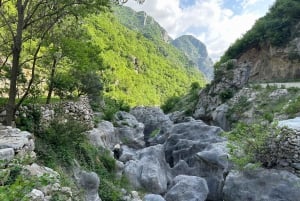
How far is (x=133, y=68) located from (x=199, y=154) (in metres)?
96.8

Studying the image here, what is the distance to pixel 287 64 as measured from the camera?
110 ft

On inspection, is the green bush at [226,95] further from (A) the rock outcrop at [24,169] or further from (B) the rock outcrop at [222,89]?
(A) the rock outcrop at [24,169]

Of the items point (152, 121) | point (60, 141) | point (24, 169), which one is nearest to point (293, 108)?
point (60, 141)

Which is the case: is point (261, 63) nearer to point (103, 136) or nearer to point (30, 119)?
point (103, 136)

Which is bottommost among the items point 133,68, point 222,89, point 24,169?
point 24,169

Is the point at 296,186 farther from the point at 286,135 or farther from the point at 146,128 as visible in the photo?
the point at 146,128

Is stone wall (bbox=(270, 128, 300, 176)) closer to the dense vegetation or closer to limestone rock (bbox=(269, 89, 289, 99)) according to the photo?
limestone rock (bbox=(269, 89, 289, 99))

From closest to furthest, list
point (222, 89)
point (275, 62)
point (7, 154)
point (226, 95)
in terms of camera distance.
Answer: point (7, 154), point (226, 95), point (222, 89), point (275, 62)

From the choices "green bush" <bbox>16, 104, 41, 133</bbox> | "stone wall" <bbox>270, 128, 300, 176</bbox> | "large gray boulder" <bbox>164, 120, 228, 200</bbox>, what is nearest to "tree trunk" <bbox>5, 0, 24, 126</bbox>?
"green bush" <bbox>16, 104, 41, 133</bbox>

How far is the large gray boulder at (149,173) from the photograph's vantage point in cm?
1534

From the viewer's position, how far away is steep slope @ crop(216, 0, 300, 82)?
33.2 m

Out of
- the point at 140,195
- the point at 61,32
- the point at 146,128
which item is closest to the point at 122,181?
the point at 140,195

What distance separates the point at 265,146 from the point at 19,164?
30.7ft

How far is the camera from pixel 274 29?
3644 centimetres
